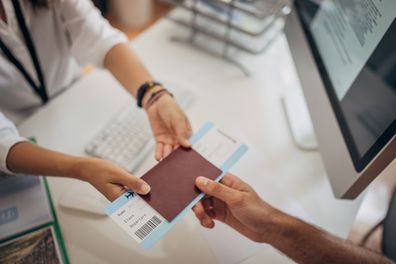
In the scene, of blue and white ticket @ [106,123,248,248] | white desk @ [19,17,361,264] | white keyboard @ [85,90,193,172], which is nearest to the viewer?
blue and white ticket @ [106,123,248,248]

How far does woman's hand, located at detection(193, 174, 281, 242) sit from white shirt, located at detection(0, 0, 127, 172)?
0.46m

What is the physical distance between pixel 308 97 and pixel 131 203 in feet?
1.53

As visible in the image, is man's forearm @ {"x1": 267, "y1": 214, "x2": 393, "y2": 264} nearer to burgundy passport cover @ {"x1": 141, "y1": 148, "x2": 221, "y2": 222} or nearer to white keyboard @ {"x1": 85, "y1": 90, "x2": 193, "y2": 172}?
burgundy passport cover @ {"x1": 141, "y1": 148, "x2": 221, "y2": 222}

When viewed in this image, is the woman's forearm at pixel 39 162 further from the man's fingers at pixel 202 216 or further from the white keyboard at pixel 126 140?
the man's fingers at pixel 202 216

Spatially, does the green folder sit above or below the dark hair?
below

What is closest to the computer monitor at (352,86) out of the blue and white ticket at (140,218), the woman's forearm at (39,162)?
the blue and white ticket at (140,218)

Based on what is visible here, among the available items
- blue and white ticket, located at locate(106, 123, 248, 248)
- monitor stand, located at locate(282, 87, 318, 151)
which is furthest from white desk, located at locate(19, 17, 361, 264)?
blue and white ticket, located at locate(106, 123, 248, 248)

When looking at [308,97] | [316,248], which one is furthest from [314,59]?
[316,248]

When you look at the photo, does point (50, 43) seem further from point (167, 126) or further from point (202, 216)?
point (202, 216)

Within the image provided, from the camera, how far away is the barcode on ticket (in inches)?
20.0

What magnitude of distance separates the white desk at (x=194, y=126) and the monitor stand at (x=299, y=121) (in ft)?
0.06

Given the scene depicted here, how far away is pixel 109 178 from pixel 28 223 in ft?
0.65

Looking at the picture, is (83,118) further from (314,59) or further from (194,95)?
(314,59)

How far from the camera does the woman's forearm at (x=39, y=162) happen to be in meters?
0.60
